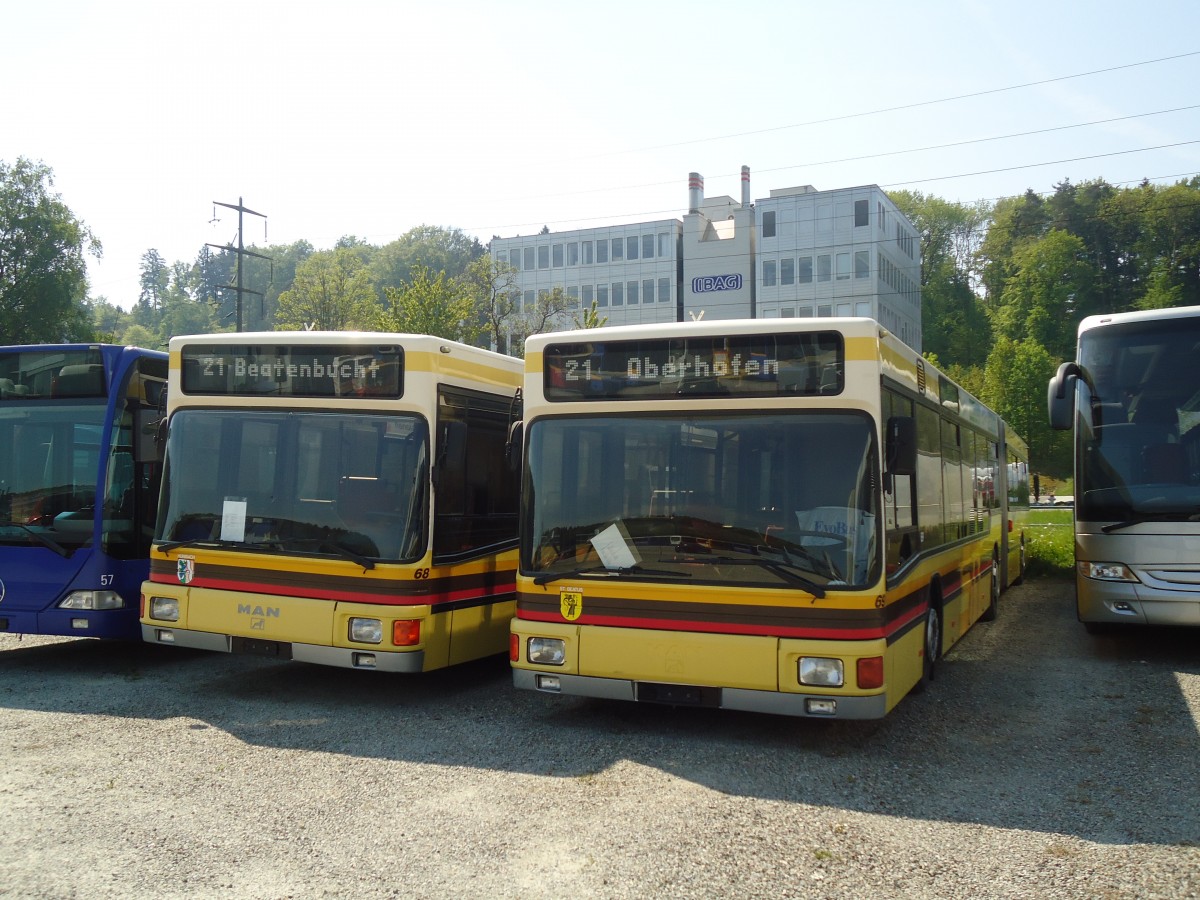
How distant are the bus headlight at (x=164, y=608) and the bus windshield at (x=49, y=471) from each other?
1381 millimetres

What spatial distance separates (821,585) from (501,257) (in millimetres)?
81700

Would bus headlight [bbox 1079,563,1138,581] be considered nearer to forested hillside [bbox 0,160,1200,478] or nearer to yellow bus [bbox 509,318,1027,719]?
yellow bus [bbox 509,318,1027,719]

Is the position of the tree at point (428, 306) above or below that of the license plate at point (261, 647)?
above

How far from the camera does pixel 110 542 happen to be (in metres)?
9.81

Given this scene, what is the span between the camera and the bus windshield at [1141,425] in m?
10.4

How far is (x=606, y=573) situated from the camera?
740cm

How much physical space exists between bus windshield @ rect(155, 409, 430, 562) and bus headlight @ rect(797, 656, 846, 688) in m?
3.07

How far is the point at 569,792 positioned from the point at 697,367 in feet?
Answer: 9.55

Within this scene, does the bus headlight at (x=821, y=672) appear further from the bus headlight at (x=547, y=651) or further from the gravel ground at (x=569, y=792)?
the bus headlight at (x=547, y=651)

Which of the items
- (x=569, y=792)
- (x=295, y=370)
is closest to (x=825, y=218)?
(x=295, y=370)

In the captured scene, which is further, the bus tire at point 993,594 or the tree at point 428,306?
the tree at point 428,306

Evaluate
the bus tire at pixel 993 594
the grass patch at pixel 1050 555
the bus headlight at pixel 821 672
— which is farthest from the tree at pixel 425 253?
the bus headlight at pixel 821 672

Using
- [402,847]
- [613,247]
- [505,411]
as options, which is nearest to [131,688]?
[505,411]

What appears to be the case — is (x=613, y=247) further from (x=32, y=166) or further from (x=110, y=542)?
(x=110, y=542)
